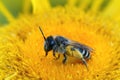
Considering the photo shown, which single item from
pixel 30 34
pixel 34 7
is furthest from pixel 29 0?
pixel 30 34

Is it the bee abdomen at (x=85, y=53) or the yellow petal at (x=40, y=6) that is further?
the yellow petal at (x=40, y=6)

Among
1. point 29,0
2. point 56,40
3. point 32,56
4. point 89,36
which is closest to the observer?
point 56,40

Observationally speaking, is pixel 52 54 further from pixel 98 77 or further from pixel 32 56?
pixel 98 77

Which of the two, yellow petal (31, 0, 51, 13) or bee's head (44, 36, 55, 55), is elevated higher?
yellow petal (31, 0, 51, 13)

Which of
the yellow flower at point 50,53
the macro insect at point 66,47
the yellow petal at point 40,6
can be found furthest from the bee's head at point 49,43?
the yellow petal at point 40,6

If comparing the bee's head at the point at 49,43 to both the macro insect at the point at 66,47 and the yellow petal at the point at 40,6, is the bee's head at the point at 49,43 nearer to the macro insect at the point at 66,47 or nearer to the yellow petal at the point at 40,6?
the macro insect at the point at 66,47

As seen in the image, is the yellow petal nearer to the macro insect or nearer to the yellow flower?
the yellow flower

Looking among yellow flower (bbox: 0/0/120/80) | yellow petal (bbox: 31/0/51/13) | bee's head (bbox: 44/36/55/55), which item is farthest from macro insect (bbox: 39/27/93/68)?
yellow petal (bbox: 31/0/51/13)

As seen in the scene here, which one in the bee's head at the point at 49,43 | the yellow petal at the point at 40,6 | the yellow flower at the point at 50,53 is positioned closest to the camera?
the bee's head at the point at 49,43

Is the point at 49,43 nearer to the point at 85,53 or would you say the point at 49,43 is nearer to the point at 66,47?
the point at 66,47
